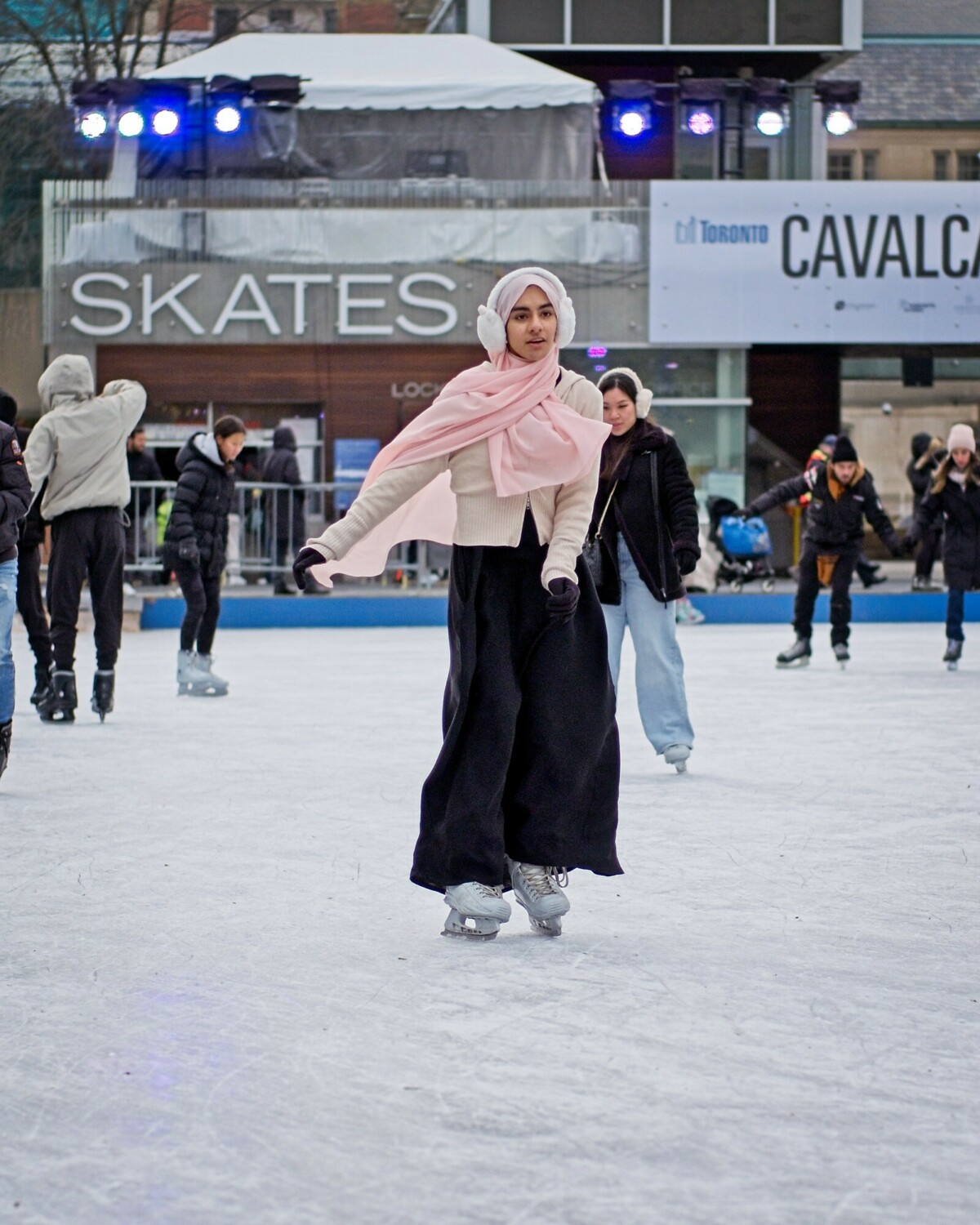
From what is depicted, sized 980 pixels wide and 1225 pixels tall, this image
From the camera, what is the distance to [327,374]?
2517cm

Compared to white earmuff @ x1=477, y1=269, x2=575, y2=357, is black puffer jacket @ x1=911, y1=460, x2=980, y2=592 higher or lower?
lower

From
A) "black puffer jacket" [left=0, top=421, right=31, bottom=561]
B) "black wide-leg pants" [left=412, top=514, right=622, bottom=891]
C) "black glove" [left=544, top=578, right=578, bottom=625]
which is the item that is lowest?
"black wide-leg pants" [left=412, top=514, right=622, bottom=891]

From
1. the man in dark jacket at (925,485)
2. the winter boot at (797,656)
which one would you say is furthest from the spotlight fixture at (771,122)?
the winter boot at (797,656)

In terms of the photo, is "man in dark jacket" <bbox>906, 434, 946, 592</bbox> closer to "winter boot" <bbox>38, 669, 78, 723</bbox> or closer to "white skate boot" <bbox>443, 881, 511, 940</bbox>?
"winter boot" <bbox>38, 669, 78, 723</bbox>

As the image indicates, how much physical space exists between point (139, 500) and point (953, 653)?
820cm

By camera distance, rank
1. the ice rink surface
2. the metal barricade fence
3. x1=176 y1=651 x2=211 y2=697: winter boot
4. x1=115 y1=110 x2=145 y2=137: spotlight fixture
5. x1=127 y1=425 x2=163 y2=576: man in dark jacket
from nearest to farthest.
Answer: the ice rink surface, x1=176 y1=651 x2=211 y2=697: winter boot, x1=127 y1=425 x2=163 y2=576: man in dark jacket, the metal barricade fence, x1=115 y1=110 x2=145 y2=137: spotlight fixture

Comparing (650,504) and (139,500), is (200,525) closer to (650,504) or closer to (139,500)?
(650,504)

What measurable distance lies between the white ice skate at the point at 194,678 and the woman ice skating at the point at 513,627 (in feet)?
22.9

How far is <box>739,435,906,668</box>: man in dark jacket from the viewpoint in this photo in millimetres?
13758

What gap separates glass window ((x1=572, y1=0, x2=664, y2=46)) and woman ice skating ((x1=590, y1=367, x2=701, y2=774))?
1976cm

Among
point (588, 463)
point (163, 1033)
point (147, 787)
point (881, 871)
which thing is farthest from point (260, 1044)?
point (147, 787)

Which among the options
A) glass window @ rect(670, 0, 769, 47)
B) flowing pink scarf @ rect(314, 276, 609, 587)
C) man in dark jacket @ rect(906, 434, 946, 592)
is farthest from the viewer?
glass window @ rect(670, 0, 769, 47)

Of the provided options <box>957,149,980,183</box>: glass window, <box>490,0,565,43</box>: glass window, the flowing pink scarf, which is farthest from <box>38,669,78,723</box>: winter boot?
<box>957,149,980,183</box>: glass window

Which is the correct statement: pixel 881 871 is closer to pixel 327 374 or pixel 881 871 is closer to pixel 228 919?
pixel 228 919
